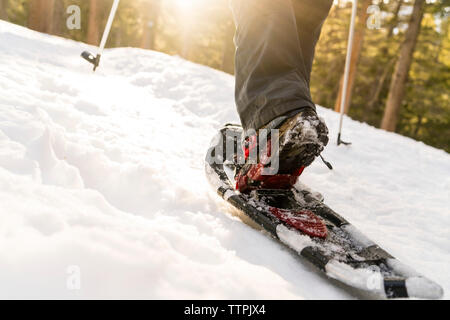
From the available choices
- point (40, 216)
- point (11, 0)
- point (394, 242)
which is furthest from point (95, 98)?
point (11, 0)

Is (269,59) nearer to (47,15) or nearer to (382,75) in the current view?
(47,15)

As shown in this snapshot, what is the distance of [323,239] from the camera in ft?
4.79

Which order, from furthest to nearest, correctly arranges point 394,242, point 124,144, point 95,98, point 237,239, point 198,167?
point 95,98
point 198,167
point 124,144
point 394,242
point 237,239

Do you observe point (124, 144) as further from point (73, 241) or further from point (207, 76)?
point (207, 76)

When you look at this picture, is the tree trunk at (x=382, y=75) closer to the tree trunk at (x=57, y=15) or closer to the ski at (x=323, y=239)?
the tree trunk at (x=57, y=15)

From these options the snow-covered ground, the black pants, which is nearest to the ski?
the snow-covered ground

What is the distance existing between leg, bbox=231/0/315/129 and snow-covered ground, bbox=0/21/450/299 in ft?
1.69

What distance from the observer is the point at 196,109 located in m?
3.97

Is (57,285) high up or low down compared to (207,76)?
up

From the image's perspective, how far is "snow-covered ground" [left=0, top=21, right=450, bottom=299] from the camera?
95 centimetres

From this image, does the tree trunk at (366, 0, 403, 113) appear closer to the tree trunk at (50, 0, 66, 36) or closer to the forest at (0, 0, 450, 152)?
the forest at (0, 0, 450, 152)

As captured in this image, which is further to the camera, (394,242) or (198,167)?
(198,167)

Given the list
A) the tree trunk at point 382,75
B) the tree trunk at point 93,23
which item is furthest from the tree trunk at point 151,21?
the tree trunk at point 382,75

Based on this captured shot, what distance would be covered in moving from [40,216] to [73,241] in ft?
0.52
